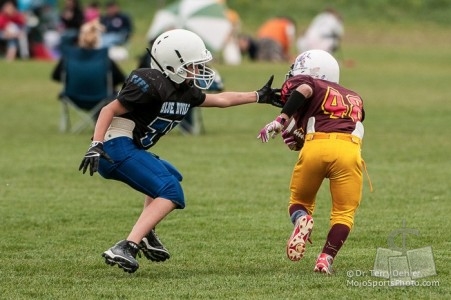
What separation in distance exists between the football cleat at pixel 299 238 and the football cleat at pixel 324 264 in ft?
0.47

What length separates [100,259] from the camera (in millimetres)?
7215

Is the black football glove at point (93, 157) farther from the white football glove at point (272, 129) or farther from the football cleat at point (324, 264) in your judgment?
the football cleat at point (324, 264)

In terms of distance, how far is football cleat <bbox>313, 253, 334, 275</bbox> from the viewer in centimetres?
649

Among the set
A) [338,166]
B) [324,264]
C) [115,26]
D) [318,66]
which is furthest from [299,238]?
[115,26]

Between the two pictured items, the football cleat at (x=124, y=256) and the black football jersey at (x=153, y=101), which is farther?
the black football jersey at (x=153, y=101)

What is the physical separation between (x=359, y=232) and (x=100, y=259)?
206 centimetres

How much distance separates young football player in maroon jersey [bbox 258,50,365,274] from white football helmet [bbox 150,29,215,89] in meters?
0.56

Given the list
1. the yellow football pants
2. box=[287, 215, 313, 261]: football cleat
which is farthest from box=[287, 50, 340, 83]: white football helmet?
box=[287, 215, 313, 261]: football cleat

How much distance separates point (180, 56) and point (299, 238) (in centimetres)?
130

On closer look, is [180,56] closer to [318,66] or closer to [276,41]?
[318,66]

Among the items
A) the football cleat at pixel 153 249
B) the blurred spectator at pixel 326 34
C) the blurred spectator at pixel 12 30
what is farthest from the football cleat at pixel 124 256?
the blurred spectator at pixel 326 34

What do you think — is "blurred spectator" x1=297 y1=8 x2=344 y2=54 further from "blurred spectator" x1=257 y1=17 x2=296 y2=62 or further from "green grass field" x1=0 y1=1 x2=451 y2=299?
"green grass field" x1=0 y1=1 x2=451 y2=299

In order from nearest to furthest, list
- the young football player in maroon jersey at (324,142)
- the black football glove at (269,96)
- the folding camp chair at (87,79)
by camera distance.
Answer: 1. the young football player in maroon jersey at (324,142)
2. the black football glove at (269,96)
3. the folding camp chair at (87,79)

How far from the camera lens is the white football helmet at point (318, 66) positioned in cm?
688
